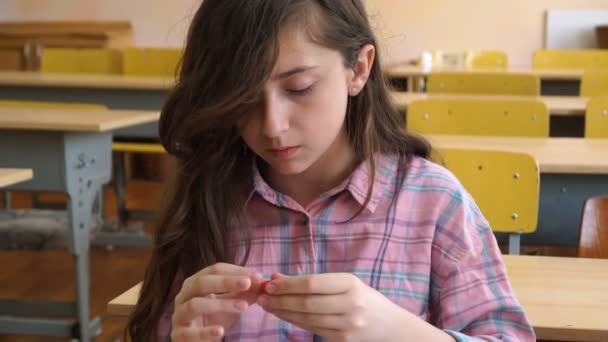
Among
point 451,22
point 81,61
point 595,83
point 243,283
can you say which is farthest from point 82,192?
point 451,22

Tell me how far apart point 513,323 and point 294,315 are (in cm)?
32

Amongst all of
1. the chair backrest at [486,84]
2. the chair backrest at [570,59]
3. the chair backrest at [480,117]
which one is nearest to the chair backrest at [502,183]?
the chair backrest at [480,117]

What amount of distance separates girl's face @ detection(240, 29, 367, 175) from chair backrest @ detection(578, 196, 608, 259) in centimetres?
93

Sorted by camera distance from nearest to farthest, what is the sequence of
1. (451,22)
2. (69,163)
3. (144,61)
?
(69,163)
(144,61)
(451,22)

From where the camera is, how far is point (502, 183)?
2014 mm

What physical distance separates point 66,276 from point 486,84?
6.64ft

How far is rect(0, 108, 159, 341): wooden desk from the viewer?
2.83 metres

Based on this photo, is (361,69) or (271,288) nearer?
(271,288)

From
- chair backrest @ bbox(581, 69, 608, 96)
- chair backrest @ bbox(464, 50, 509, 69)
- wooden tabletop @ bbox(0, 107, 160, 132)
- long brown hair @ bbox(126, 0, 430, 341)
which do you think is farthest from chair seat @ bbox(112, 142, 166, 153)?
long brown hair @ bbox(126, 0, 430, 341)

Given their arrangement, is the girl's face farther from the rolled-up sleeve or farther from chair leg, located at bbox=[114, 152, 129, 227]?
chair leg, located at bbox=[114, 152, 129, 227]

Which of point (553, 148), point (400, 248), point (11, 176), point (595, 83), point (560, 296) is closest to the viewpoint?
point (400, 248)

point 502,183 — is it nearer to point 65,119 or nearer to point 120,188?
point 65,119

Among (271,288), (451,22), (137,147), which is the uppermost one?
(451,22)

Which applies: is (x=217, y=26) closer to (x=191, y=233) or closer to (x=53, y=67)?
(x=191, y=233)
